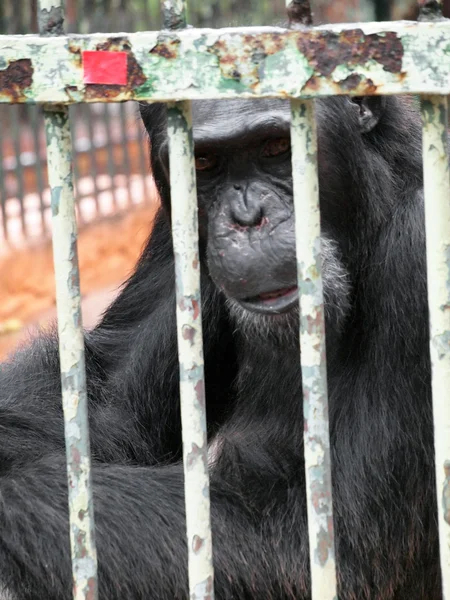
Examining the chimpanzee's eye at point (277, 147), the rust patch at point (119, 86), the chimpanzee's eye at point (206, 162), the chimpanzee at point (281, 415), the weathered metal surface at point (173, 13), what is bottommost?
the chimpanzee at point (281, 415)

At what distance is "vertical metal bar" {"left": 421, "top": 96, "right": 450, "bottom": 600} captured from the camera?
175cm

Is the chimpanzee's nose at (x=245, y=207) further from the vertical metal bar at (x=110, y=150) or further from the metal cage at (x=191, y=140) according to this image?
the vertical metal bar at (x=110, y=150)

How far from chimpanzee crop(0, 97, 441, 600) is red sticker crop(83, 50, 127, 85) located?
1.01m

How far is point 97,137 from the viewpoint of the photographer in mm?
9695

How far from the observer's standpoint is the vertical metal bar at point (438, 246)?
5.74 feet

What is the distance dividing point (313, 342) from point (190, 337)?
0.74 ft

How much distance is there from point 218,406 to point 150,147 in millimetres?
983

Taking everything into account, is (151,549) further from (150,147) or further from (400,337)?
(150,147)

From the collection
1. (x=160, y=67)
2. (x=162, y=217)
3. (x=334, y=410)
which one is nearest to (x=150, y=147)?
(x=162, y=217)

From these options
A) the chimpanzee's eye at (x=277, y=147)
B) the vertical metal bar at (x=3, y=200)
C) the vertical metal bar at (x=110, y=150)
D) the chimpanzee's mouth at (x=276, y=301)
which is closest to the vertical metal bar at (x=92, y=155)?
the vertical metal bar at (x=110, y=150)

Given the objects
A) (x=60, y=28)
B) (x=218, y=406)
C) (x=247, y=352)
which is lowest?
(x=218, y=406)

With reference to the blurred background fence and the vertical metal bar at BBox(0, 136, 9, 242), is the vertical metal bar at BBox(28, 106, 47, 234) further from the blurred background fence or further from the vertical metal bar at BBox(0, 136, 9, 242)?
the vertical metal bar at BBox(0, 136, 9, 242)

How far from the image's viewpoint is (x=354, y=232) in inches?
120

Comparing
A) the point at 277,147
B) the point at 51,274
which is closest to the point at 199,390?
the point at 277,147
